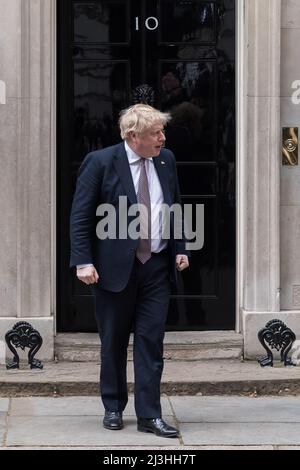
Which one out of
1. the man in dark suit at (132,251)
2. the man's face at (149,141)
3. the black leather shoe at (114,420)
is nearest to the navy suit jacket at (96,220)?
the man in dark suit at (132,251)

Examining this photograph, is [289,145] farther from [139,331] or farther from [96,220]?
[139,331]

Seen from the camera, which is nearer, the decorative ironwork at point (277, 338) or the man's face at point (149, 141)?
the man's face at point (149, 141)

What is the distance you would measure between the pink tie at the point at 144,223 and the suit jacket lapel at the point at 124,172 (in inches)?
1.8

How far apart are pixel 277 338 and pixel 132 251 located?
225 cm

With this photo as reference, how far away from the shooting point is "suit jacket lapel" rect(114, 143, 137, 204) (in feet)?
20.3

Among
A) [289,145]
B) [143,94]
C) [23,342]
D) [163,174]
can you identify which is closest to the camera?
[163,174]

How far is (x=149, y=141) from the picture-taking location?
20.2 feet

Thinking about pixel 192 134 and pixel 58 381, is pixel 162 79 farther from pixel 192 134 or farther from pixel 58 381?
pixel 58 381

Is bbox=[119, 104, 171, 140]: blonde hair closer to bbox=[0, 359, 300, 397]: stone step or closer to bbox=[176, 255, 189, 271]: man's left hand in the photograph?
bbox=[176, 255, 189, 271]: man's left hand

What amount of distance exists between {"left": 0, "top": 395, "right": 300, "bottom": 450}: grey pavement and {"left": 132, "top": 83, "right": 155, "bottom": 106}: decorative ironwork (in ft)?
8.11

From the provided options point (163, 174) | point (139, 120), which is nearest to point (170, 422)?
point (163, 174)

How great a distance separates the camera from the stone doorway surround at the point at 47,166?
7918mm

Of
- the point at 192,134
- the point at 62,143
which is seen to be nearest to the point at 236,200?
the point at 192,134

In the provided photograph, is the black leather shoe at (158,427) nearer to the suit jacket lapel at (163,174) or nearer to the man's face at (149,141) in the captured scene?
the suit jacket lapel at (163,174)
